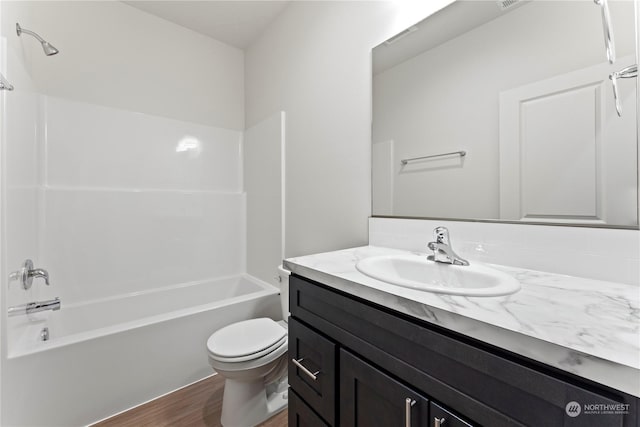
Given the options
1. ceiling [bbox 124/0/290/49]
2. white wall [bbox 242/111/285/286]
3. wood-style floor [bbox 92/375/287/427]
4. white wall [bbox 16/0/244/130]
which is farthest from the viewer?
white wall [bbox 242/111/285/286]

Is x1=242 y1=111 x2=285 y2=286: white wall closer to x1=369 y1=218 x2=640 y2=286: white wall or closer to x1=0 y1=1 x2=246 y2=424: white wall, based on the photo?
x1=0 y1=1 x2=246 y2=424: white wall

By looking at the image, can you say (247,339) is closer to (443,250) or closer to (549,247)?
(443,250)

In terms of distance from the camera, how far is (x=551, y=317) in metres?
0.49

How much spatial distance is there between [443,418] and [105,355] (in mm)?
1685

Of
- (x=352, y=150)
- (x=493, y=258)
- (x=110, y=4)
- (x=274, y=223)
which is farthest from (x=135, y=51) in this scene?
(x=493, y=258)

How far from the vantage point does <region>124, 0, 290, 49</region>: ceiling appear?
76.1 inches

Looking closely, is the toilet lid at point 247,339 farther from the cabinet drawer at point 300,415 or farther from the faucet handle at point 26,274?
the faucet handle at point 26,274

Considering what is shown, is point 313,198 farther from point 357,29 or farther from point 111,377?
point 111,377

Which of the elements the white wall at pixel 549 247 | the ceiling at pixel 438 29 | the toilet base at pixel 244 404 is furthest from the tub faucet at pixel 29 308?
the ceiling at pixel 438 29

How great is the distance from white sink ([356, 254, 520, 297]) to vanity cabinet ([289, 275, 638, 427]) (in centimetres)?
11

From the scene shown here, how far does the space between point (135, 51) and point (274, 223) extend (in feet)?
5.62

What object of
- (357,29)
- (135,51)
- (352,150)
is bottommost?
(352,150)

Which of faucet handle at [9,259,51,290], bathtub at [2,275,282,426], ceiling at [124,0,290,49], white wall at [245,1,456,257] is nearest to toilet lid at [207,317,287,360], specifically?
bathtub at [2,275,282,426]

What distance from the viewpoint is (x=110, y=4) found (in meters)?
1.89
